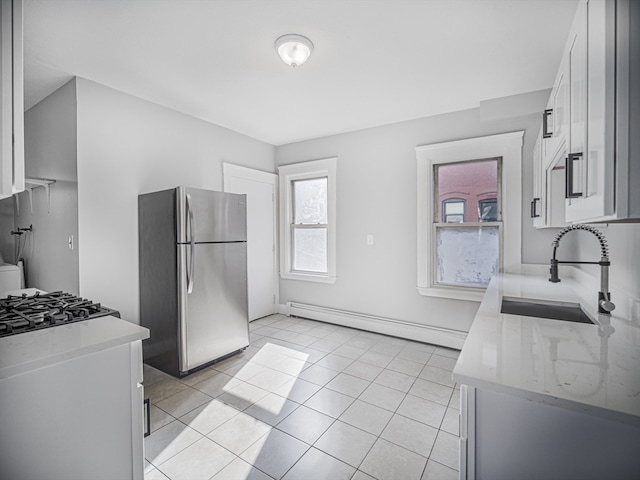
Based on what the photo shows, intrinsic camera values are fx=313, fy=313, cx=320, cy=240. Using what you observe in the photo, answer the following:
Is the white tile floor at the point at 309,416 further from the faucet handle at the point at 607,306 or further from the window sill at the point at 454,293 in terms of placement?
the faucet handle at the point at 607,306

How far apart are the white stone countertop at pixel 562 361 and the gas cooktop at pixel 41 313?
62.8 inches

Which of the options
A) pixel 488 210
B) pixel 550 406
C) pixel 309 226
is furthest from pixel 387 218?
pixel 550 406

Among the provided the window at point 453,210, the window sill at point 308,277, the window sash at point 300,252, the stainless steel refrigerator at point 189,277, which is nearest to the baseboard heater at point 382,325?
the window sill at point 308,277

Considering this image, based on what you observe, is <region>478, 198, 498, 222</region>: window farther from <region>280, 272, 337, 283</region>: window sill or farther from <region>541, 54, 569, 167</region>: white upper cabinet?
<region>280, 272, 337, 283</region>: window sill

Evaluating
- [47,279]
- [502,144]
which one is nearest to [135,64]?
[47,279]

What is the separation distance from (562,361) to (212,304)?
262 cm

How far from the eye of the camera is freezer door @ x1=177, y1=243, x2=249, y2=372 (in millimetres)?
2688

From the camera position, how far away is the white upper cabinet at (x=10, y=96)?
0.90m

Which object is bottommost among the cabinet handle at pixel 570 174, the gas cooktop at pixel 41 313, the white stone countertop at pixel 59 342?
the white stone countertop at pixel 59 342

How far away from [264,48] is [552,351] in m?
2.38

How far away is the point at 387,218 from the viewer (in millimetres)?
3742

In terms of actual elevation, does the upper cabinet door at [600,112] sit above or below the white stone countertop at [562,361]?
above

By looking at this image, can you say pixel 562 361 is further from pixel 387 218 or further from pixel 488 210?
pixel 387 218

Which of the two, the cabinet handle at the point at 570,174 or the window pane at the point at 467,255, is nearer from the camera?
the cabinet handle at the point at 570,174
